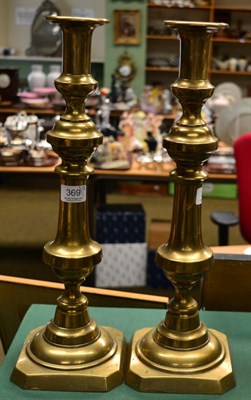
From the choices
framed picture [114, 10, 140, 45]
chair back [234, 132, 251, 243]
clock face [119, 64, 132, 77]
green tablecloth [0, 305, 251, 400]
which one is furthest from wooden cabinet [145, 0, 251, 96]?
green tablecloth [0, 305, 251, 400]

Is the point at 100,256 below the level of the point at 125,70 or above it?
above

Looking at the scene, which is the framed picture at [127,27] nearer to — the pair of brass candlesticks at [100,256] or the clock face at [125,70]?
the clock face at [125,70]

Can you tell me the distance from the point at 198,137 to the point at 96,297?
544mm

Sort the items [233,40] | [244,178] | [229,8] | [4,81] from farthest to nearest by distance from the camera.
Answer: [233,40] → [229,8] → [4,81] → [244,178]

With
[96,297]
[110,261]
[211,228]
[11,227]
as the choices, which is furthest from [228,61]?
[96,297]

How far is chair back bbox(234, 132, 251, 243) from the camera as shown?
8.79ft

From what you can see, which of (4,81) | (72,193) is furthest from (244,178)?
(4,81)

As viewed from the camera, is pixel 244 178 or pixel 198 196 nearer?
pixel 198 196

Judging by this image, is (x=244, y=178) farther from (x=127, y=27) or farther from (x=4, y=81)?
(x=127, y=27)

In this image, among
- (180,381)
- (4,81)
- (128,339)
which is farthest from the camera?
(4,81)

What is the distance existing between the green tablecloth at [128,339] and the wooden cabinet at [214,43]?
534 cm

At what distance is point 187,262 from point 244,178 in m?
1.84

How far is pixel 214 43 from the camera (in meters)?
6.70

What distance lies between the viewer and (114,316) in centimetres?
119
